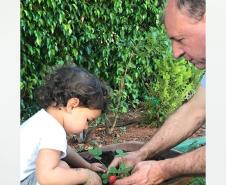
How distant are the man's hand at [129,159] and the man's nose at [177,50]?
74 centimetres

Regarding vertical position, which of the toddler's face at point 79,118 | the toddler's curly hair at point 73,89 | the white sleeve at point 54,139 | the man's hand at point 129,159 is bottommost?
the man's hand at point 129,159

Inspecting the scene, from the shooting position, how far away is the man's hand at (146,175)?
5.15 metres

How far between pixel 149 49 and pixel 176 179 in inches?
36.7

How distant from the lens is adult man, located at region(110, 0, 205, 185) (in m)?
5.08

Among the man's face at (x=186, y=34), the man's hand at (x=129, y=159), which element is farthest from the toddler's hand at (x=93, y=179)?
the man's face at (x=186, y=34)

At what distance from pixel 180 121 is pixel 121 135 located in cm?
43

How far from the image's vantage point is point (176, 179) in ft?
16.8

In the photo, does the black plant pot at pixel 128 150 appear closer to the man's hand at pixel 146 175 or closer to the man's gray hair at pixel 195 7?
the man's hand at pixel 146 175

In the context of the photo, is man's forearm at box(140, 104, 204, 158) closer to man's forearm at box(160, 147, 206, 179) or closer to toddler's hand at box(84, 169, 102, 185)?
man's forearm at box(160, 147, 206, 179)

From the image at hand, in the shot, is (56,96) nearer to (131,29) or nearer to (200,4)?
(131,29)

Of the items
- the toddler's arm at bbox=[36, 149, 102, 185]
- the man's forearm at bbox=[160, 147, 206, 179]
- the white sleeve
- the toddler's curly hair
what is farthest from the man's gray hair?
the toddler's arm at bbox=[36, 149, 102, 185]

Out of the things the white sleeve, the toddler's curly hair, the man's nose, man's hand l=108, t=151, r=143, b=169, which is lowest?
man's hand l=108, t=151, r=143, b=169

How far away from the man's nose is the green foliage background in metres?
0.04

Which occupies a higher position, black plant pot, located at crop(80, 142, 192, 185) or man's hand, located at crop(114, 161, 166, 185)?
black plant pot, located at crop(80, 142, 192, 185)
